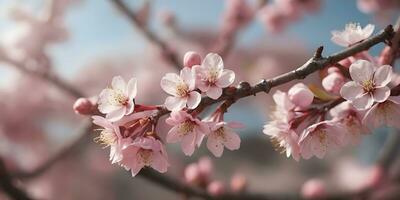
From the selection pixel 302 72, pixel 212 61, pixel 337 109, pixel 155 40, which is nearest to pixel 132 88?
pixel 212 61

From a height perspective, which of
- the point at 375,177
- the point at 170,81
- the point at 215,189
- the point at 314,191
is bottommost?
the point at 170,81

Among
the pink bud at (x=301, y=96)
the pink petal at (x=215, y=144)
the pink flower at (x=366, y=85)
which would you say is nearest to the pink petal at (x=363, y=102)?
the pink flower at (x=366, y=85)

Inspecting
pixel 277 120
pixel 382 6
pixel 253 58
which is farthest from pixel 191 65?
pixel 253 58

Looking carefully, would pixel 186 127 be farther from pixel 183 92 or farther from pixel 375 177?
pixel 375 177

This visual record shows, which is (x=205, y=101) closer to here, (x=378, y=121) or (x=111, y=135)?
(x=111, y=135)

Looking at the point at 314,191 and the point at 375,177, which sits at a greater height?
the point at 375,177

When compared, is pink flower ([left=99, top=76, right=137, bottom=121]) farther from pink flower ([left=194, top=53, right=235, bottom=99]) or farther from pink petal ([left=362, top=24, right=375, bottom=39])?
pink petal ([left=362, top=24, right=375, bottom=39])
